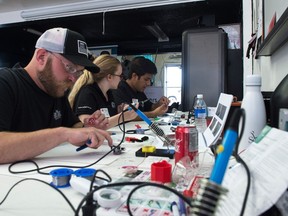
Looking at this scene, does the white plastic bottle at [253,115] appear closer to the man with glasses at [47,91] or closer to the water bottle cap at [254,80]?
the water bottle cap at [254,80]

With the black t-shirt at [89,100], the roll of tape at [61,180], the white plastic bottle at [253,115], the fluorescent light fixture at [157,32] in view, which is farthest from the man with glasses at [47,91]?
the fluorescent light fixture at [157,32]

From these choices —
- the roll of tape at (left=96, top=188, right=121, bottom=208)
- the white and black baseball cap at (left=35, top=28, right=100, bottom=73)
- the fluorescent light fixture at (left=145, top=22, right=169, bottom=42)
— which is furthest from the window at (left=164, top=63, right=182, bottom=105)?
the roll of tape at (left=96, top=188, right=121, bottom=208)

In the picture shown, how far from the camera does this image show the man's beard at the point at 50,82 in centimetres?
112

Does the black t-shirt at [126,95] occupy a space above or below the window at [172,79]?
below

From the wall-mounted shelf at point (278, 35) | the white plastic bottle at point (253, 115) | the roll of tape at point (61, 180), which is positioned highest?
the wall-mounted shelf at point (278, 35)

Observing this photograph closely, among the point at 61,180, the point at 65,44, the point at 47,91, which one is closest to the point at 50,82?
the point at 47,91

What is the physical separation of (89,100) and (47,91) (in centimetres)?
53

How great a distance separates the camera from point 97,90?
187 cm

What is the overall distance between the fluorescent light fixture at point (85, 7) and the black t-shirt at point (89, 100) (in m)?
1.61

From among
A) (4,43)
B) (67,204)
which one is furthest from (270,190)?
(4,43)

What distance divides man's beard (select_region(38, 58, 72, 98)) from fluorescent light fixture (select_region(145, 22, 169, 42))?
2.74 meters

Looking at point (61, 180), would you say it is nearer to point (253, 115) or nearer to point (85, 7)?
point (253, 115)

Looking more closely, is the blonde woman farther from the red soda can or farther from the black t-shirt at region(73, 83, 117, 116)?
the red soda can

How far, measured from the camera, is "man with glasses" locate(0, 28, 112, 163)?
0.84m
